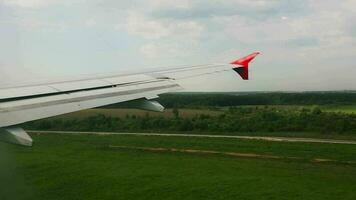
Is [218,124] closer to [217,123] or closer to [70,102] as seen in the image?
[217,123]

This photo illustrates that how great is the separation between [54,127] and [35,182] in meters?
31.1

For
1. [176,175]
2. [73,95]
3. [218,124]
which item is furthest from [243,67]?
[218,124]

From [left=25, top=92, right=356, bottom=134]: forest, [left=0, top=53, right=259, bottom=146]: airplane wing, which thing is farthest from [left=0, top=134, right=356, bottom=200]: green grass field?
[left=25, top=92, right=356, bottom=134]: forest

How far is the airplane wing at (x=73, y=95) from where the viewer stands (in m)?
4.13

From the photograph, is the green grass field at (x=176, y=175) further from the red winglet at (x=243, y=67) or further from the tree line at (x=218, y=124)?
the tree line at (x=218, y=124)

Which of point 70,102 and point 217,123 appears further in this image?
point 217,123

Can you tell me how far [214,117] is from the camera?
51281 millimetres

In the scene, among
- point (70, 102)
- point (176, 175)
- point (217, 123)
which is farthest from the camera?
point (217, 123)

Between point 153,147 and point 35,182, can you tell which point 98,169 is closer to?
point 35,182

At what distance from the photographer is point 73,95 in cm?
519

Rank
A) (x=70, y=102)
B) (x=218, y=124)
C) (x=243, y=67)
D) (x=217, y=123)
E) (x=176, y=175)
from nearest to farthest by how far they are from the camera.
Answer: (x=70, y=102), (x=243, y=67), (x=176, y=175), (x=218, y=124), (x=217, y=123)

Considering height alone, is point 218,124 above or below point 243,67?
below

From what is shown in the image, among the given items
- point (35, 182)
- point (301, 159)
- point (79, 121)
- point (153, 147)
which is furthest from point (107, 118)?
point (35, 182)

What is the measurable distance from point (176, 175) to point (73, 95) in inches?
471
